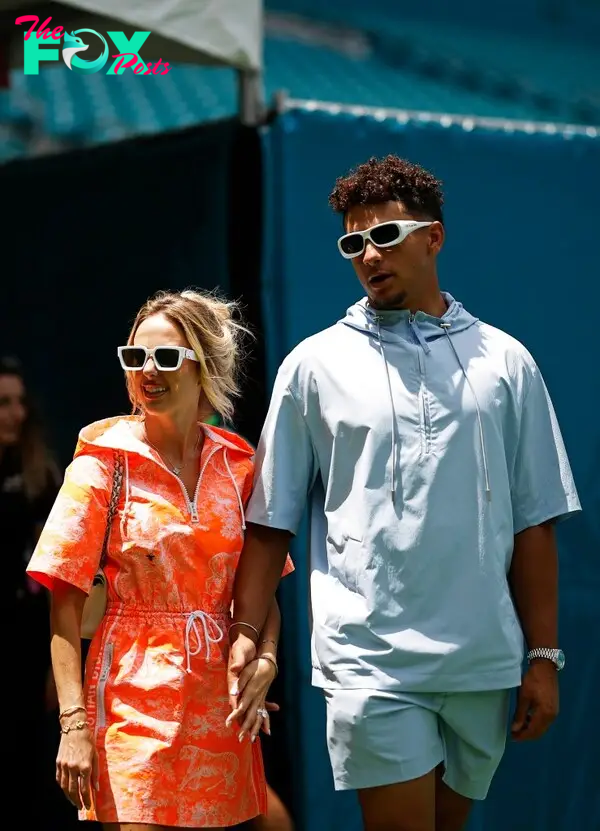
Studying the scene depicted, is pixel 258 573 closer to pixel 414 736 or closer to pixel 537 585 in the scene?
pixel 414 736

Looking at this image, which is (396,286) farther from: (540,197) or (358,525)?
(540,197)

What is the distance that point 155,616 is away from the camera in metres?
2.99

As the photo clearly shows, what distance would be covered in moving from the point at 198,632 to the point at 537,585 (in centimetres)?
80

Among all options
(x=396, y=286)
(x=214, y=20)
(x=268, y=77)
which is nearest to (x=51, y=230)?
(x=214, y=20)

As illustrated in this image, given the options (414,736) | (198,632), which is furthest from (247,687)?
(414,736)

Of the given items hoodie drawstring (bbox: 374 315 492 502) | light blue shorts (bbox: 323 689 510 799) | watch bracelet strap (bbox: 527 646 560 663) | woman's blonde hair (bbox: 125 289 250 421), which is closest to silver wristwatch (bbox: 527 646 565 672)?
watch bracelet strap (bbox: 527 646 560 663)

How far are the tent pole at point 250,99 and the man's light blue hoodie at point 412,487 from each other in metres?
1.33

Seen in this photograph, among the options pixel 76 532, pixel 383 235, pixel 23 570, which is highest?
pixel 383 235

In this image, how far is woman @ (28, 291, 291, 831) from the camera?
9.47 feet

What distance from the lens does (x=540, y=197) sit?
14.8ft

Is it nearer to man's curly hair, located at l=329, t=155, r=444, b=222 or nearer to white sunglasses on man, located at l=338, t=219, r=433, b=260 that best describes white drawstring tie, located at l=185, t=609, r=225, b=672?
white sunglasses on man, located at l=338, t=219, r=433, b=260

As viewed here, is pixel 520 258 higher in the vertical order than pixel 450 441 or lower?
higher

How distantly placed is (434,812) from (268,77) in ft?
21.1

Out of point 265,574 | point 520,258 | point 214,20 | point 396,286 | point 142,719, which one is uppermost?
point 214,20
